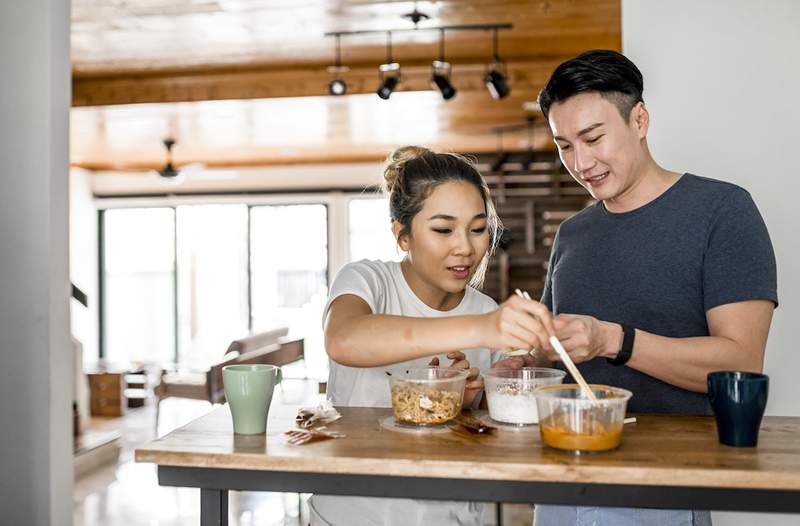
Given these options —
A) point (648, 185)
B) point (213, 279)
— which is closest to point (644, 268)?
point (648, 185)

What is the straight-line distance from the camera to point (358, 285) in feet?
5.09

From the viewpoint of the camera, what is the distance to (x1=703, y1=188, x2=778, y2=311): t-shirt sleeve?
1.48 m

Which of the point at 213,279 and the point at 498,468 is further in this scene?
the point at 213,279

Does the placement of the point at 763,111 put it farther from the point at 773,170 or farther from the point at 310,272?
the point at 310,272

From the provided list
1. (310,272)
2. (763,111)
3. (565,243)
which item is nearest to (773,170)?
(763,111)

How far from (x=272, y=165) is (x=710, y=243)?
8.44 metres

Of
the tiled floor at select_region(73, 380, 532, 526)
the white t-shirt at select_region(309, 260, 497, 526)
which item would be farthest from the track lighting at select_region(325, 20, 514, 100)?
→ the white t-shirt at select_region(309, 260, 497, 526)

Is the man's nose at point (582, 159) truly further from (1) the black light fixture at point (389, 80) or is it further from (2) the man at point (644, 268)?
(1) the black light fixture at point (389, 80)

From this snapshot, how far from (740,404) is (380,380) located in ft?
2.52

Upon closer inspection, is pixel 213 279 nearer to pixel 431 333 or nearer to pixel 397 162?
pixel 397 162

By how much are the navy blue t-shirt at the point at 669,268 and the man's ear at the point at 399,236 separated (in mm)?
436

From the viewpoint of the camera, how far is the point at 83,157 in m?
8.77

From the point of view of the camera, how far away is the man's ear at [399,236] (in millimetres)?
1705

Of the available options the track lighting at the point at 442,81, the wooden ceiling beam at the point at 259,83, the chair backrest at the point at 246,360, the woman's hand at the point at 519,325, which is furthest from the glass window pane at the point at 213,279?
the woman's hand at the point at 519,325
